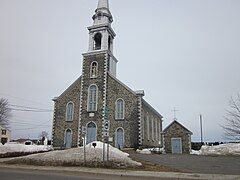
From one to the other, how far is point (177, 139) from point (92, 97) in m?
12.7

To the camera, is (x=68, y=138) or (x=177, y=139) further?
(x=68, y=138)

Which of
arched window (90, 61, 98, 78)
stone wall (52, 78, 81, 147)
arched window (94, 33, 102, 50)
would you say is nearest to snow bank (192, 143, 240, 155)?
stone wall (52, 78, 81, 147)

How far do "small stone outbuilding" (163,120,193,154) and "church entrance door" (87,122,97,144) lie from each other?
9.38 meters

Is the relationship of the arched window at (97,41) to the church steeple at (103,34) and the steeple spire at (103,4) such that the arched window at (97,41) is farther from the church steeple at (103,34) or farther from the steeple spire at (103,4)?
the steeple spire at (103,4)

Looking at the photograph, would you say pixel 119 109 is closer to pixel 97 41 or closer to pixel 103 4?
pixel 97 41

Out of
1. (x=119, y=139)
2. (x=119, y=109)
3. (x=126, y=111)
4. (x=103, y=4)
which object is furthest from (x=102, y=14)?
(x=119, y=139)

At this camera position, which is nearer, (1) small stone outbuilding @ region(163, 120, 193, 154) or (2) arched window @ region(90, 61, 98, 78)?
(1) small stone outbuilding @ region(163, 120, 193, 154)

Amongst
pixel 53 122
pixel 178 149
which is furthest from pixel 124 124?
pixel 53 122

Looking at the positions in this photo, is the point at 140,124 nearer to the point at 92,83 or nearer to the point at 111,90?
the point at 111,90

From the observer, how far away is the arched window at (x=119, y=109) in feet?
111

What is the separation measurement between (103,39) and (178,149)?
1846 centimetres

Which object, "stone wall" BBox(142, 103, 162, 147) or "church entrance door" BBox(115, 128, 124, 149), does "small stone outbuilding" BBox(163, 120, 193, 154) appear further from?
"church entrance door" BBox(115, 128, 124, 149)

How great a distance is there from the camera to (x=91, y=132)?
34750 millimetres

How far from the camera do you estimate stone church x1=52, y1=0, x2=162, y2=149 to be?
33.3 metres
